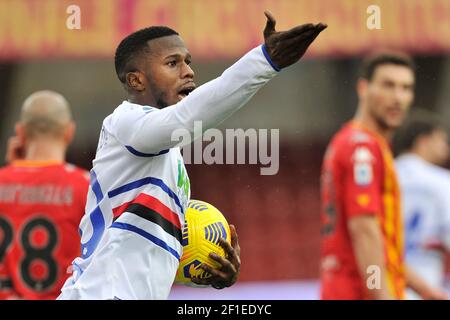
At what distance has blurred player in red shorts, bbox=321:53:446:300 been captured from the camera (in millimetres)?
6285

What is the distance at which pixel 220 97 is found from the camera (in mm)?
3559

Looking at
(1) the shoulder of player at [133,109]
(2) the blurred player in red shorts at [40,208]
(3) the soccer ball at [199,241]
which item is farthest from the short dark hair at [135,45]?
(2) the blurred player in red shorts at [40,208]

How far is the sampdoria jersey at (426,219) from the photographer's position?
8.25 m

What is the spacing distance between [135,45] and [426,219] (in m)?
4.65

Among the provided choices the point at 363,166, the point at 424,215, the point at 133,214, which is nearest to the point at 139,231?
the point at 133,214

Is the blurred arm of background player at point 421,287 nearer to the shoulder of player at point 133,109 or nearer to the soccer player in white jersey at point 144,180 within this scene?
the soccer player in white jersey at point 144,180

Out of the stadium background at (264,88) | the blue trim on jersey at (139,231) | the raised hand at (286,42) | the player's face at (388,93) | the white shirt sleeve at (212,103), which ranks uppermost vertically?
the stadium background at (264,88)

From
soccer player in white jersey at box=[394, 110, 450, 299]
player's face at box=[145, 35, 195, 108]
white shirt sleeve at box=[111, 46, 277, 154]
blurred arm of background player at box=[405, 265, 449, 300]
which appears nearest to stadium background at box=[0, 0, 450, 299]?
soccer player in white jersey at box=[394, 110, 450, 299]

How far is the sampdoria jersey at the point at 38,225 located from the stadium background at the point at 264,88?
658cm

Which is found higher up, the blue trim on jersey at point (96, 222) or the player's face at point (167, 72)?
the player's face at point (167, 72)

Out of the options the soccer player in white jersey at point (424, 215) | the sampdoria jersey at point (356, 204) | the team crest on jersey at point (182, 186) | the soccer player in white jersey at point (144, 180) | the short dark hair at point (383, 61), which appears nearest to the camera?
the soccer player in white jersey at point (144, 180)

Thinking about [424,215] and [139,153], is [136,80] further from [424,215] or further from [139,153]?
[424,215]

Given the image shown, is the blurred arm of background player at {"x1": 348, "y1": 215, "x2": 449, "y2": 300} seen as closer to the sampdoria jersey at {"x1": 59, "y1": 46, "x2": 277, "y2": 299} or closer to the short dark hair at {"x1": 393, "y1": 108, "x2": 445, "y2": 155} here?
the sampdoria jersey at {"x1": 59, "y1": 46, "x2": 277, "y2": 299}

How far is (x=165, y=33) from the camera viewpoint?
4137 mm
